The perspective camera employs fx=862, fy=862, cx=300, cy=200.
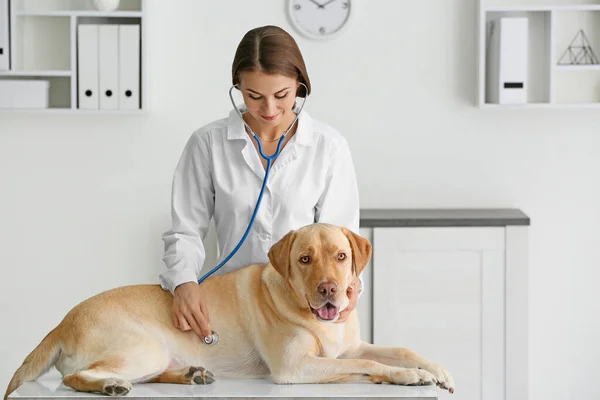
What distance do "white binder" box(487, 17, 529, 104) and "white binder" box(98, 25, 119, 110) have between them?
151cm

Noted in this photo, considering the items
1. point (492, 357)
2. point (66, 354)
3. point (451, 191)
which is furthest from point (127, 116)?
point (66, 354)

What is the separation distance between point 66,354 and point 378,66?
7.68ft

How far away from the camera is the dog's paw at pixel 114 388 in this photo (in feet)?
4.55

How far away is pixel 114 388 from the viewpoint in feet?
4.55

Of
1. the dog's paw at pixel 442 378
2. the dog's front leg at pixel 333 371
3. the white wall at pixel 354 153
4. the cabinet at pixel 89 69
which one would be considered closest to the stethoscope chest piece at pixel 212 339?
the dog's front leg at pixel 333 371

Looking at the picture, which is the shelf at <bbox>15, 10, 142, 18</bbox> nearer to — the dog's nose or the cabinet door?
the cabinet door

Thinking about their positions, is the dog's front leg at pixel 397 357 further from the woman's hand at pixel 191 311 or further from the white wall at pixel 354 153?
the white wall at pixel 354 153

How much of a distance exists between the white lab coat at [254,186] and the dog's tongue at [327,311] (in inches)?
15.2

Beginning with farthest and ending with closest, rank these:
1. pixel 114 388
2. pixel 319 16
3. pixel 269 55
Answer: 1. pixel 319 16
2. pixel 269 55
3. pixel 114 388

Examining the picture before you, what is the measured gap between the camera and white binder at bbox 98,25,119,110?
11.2 ft

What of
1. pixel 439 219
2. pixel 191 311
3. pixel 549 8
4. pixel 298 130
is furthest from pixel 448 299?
pixel 191 311

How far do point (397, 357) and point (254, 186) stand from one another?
49cm

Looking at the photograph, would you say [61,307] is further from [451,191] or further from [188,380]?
[188,380]

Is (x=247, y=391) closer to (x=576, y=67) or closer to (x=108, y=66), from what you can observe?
(x=108, y=66)
